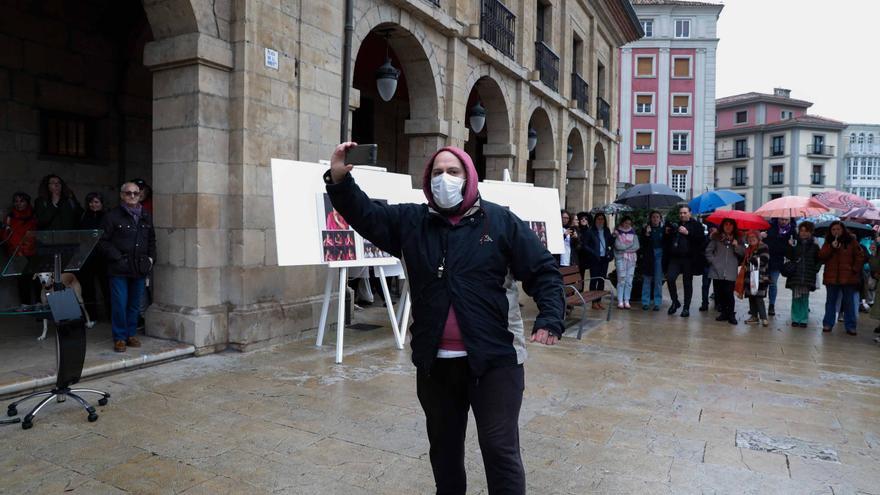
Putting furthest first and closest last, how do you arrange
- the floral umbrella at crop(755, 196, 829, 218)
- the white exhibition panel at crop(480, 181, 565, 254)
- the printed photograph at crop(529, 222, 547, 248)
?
1. the floral umbrella at crop(755, 196, 829, 218)
2. the printed photograph at crop(529, 222, 547, 248)
3. the white exhibition panel at crop(480, 181, 565, 254)

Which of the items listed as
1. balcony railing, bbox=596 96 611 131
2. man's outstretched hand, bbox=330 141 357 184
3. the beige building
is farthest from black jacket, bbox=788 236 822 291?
balcony railing, bbox=596 96 611 131

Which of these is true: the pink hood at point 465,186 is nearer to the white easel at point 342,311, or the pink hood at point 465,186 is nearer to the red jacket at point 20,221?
the white easel at point 342,311

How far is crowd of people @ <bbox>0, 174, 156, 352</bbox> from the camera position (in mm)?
6055

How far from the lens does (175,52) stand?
6395mm

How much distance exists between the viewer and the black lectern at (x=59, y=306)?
4324 millimetres

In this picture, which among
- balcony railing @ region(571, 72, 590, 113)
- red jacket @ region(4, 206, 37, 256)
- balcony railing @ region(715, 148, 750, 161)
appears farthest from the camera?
balcony railing @ region(715, 148, 750, 161)

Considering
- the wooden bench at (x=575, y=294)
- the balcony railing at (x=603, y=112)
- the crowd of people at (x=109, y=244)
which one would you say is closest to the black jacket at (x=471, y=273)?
the crowd of people at (x=109, y=244)

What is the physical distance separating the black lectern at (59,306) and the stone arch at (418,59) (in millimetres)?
5656

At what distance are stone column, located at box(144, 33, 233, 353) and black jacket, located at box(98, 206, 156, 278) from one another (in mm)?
398

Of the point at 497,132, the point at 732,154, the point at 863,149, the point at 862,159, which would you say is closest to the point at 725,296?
the point at 497,132

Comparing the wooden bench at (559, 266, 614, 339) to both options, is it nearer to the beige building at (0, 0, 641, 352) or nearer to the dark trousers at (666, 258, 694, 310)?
the dark trousers at (666, 258, 694, 310)

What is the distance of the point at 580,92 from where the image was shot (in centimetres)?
1895

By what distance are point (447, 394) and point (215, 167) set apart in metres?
4.72

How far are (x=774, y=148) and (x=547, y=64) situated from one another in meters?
51.7
